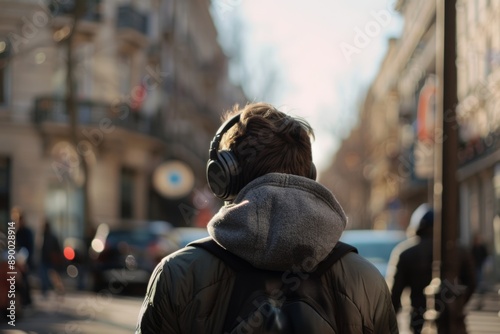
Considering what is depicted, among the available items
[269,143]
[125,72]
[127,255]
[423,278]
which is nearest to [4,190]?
[125,72]

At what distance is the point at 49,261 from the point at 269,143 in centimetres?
1744

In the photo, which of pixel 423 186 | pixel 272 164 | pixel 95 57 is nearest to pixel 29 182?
pixel 95 57

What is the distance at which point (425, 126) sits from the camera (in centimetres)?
3378

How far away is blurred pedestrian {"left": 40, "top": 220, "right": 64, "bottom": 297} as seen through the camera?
19.6 m

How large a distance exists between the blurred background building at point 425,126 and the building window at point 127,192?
1011 cm

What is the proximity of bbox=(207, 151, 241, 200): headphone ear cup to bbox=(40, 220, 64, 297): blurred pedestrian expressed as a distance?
1684 cm

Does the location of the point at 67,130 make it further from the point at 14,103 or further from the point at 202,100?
the point at 202,100

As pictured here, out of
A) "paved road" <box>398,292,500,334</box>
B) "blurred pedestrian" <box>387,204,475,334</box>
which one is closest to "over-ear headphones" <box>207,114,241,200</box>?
"blurred pedestrian" <box>387,204,475,334</box>

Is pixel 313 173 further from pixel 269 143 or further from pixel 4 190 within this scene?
pixel 4 190

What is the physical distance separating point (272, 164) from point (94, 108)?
3436 centimetres

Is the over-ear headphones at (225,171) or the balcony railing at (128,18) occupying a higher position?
the over-ear headphones at (225,171)

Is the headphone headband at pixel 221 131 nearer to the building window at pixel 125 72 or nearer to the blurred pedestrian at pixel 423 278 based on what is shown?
the blurred pedestrian at pixel 423 278

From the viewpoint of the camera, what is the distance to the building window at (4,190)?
3372 centimetres

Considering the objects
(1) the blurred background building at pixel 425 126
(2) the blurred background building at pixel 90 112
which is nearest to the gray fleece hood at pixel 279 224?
(1) the blurred background building at pixel 425 126
